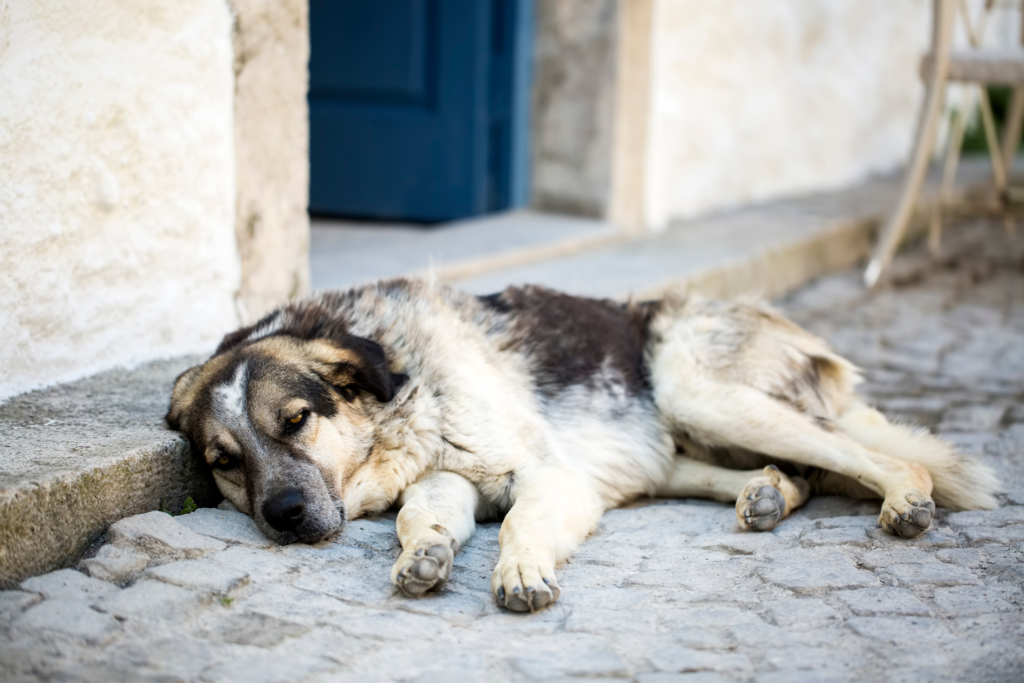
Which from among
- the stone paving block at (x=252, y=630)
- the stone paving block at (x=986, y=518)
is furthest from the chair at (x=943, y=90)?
the stone paving block at (x=252, y=630)

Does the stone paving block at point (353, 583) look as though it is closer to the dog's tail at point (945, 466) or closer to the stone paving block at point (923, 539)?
the stone paving block at point (923, 539)

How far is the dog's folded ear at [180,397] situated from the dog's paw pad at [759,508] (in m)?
1.84

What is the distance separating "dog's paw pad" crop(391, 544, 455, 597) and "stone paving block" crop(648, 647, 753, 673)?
637 millimetres

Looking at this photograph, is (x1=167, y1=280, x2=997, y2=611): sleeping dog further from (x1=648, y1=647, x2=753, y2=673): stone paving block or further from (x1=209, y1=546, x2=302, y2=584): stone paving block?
(x1=648, y1=647, x2=753, y2=673): stone paving block

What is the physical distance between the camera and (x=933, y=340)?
587 centimetres

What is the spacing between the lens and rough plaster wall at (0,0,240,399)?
3.31m

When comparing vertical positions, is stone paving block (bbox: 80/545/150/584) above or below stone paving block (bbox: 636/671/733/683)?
above

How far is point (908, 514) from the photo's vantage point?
304cm

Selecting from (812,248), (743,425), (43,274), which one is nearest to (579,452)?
(743,425)

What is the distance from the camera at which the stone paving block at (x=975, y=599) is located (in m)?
2.62

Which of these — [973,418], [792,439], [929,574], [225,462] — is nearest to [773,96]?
[973,418]

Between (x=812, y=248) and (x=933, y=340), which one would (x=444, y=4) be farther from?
(x=933, y=340)

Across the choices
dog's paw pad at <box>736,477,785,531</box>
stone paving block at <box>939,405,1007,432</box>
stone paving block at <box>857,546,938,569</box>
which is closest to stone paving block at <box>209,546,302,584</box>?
dog's paw pad at <box>736,477,785,531</box>

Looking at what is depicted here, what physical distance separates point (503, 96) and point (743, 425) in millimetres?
4031
